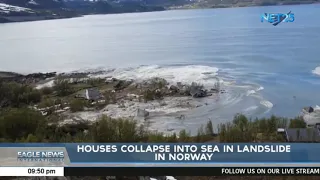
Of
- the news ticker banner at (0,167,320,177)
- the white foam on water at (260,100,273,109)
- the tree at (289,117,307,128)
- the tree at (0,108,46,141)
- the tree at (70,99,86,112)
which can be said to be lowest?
the tree at (70,99,86,112)

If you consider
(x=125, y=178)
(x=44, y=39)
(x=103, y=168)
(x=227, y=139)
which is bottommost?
(x=44, y=39)

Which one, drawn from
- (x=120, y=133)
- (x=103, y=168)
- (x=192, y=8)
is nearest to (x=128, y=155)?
(x=103, y=168)

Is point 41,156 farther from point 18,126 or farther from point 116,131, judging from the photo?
point 18,126

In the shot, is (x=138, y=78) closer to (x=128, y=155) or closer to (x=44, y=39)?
(x=128, y=155)

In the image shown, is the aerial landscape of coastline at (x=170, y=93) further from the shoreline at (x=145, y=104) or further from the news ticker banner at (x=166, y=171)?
the news ticker banner at (x=166, y=171)

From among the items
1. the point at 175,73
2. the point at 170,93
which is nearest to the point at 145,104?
the point at 170,93

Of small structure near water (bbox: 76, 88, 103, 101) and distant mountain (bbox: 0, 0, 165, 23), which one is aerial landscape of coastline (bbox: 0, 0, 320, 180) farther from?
distant mountain (bbox: 0, 0, 165, 23)

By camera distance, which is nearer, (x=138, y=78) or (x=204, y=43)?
(x=138, y=78)

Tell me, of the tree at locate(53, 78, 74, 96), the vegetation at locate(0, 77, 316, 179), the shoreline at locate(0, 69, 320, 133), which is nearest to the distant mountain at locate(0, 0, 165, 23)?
the tree at locate(53, 78, 74, 96)
